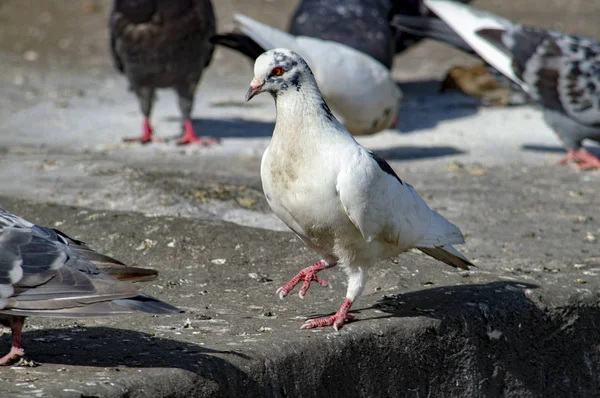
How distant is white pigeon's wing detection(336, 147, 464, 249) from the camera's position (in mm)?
3631

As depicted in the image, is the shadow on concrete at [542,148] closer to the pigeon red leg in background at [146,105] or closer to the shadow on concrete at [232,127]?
the shadow on concrete at [232,127]

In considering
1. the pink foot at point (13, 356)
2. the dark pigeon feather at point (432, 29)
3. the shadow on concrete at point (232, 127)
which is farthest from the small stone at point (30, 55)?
the pink foot at point (13, 356)

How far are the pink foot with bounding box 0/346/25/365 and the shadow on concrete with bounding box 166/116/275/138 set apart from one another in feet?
17.9

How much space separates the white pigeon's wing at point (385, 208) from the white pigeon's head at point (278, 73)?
0.38 metres

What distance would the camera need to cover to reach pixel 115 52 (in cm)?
840

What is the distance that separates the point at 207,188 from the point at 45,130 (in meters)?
3.00

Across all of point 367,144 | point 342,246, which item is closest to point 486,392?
point 342,246

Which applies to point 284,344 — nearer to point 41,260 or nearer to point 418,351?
point 418,351

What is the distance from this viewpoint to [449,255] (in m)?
4.20

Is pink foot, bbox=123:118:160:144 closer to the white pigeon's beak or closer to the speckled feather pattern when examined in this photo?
the speckled feather pattern

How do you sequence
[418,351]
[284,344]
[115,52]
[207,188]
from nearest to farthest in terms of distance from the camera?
[284,344], [418,351], [207,188], [115,52]

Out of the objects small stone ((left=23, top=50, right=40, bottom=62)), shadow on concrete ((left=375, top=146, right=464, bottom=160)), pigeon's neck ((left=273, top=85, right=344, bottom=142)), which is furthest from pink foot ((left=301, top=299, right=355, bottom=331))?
small stone ((left=23, top=50, right=40, bottom=62))

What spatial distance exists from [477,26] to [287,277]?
4.52 metres

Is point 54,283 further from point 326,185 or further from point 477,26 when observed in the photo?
point 477,26
